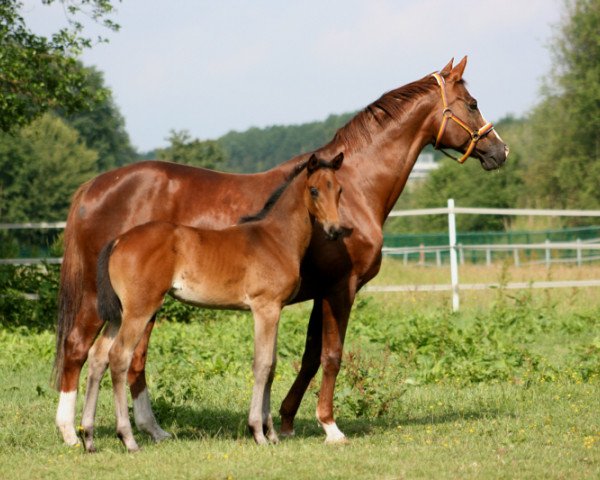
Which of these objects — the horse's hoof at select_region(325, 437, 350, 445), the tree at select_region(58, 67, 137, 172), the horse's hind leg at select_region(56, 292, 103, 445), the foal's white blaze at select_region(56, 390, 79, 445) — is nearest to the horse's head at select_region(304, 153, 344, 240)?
the horse's hoof at select_region(325, 437, 350, 445)

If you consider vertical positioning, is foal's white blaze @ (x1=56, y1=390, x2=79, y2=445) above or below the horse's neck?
below

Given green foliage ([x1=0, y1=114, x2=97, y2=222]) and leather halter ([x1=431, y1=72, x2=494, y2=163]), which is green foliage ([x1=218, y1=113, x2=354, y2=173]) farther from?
leather halter ([x1=431, y1=72, x2=494, y2=163])

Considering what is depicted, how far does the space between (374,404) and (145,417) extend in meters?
1.80

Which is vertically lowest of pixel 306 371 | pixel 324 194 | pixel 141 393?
pixel 141 393

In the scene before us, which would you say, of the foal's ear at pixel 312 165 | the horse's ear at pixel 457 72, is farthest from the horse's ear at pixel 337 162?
the horse's ear at pixel 457 72

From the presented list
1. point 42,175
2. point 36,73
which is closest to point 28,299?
point 36,73

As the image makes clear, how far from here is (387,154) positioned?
6.78 metres

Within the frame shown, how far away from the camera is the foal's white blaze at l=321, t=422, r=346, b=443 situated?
616 cm

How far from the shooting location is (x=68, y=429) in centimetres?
622

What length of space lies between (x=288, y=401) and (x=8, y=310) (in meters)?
7.75

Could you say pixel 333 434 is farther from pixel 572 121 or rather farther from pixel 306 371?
pixel 572 121

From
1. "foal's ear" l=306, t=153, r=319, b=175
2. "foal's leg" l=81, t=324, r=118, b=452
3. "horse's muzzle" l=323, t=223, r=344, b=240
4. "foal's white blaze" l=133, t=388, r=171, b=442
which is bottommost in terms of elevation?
"foal's white blaze" l=133, t=388, r=171, b=442

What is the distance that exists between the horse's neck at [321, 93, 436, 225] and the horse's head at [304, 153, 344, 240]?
63 centimetres

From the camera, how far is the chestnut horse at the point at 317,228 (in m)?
6.37
